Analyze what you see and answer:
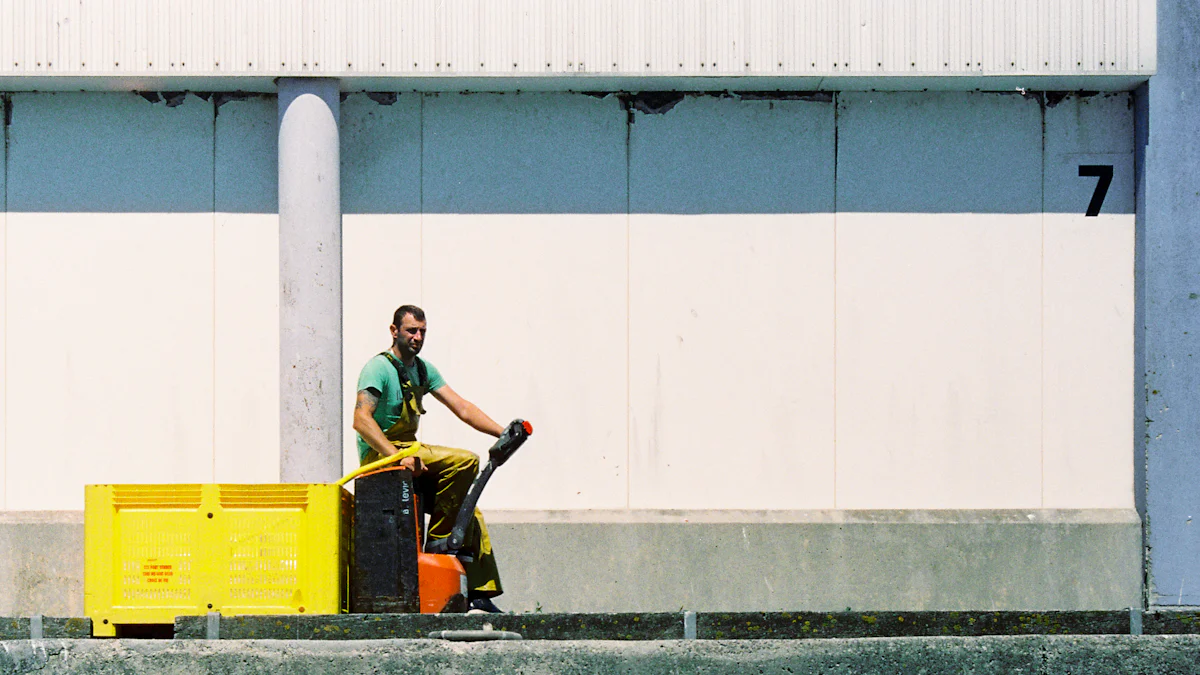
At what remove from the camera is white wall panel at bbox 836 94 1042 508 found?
11.0m

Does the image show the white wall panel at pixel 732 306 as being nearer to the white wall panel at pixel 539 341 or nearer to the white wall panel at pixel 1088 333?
the white wall panel at pixel 539 341

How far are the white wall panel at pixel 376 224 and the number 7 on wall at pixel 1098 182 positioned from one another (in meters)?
4.60

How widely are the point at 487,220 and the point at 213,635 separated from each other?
17.4 ft

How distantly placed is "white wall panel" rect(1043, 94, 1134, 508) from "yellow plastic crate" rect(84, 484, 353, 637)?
18.7 feet

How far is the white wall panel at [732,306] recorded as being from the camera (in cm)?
1100

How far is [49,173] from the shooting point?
11.0 m

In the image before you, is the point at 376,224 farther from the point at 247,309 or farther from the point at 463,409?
the point at 463,409

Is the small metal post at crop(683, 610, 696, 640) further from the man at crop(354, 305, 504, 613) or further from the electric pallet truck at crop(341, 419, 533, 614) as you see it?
the man at crop(354, 305, 504, 613)

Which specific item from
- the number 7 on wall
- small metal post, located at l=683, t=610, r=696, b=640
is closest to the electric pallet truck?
small metal post, located at l=683, t=610, r=696, b=640

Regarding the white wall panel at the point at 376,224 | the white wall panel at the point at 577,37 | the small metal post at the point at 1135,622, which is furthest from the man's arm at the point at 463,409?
the small metal post at the point at 1135,622

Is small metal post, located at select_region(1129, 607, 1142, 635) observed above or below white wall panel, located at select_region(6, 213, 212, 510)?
below

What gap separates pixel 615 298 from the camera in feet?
36.2

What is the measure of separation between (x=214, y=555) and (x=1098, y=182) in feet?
22.0

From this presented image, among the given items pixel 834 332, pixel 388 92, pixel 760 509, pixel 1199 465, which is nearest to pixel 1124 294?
pixel 1199 465
